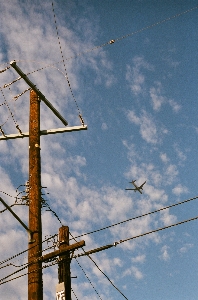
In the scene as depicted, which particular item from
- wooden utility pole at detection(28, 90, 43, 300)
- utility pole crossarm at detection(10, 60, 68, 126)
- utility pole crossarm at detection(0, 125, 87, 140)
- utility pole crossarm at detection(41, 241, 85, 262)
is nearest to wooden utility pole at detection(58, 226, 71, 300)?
utility pole crossarm at detection(41, 241, 85, 262)

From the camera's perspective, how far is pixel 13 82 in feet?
34.7

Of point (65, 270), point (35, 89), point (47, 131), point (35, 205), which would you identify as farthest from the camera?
point (47, 131)

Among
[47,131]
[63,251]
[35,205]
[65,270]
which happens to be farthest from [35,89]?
[65,270]

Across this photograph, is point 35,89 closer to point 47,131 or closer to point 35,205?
point 47,131

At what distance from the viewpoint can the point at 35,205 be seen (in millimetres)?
8445

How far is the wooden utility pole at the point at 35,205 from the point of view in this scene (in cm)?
745

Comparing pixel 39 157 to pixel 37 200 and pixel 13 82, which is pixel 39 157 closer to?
pixel 37 200

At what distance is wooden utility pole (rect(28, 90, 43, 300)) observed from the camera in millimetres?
7445

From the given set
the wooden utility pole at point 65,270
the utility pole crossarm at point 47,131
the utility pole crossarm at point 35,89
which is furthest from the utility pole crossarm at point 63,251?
the utility pole crossarm at point 35,89

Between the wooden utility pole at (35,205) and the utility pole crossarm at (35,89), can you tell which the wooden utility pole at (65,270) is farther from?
the utility pole crossarm at (35,89)

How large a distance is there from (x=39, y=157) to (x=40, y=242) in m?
2.47

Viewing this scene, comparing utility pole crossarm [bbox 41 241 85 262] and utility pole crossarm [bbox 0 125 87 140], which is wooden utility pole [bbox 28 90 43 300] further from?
utility pole crossarm [bbox 0 125 87 140]

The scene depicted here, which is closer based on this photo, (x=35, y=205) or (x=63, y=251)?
(x=63, y=251)

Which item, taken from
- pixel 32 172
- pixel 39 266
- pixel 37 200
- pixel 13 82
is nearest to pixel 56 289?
pixel 39 266
